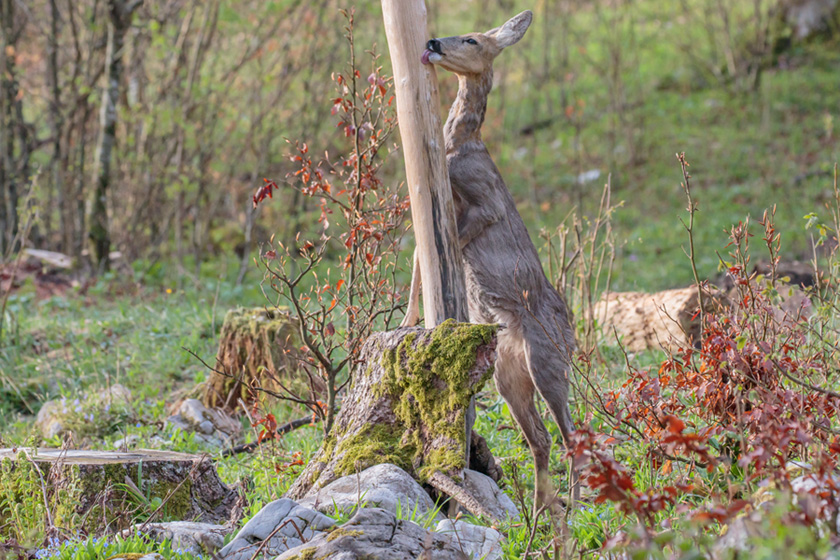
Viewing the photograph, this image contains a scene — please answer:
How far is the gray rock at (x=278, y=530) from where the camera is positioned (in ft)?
9.42

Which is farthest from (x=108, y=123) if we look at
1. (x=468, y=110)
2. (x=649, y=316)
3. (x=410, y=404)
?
(x=410, y=404)

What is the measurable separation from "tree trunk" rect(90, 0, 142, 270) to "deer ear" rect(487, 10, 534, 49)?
6837 mm

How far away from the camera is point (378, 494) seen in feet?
10.6

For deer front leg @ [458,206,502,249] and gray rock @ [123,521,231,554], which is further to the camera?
deer front leg @ [458,206,502,249]

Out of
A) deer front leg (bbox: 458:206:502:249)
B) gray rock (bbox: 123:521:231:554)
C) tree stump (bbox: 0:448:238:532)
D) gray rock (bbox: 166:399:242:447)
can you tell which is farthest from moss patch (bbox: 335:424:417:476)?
gray rock (bbox: 166:399:242:447)

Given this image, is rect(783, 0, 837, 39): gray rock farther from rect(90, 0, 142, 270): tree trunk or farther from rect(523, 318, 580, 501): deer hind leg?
rect(523, 318, 580, 501): deer hind leg

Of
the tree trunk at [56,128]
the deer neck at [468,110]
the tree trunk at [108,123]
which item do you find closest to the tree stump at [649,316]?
the deer neck at [468,110]

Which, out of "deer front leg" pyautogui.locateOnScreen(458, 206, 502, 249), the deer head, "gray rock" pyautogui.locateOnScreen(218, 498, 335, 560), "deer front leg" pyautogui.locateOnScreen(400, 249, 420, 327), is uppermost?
the deer head

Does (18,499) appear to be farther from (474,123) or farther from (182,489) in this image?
(474,123)

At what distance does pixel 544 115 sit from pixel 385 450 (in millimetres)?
13774

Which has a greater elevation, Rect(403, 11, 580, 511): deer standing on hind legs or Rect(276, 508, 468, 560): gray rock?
Rect(403, 11, 580, 511): deer standing on hind legs

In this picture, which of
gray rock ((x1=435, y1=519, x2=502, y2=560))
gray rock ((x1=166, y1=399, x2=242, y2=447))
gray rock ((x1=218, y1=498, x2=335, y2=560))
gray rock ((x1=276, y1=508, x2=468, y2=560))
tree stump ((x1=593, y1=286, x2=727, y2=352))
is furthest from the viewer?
tree stump ((x1=593, y1=286, x2=727, y2=352))

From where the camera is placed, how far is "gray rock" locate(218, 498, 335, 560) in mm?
2871

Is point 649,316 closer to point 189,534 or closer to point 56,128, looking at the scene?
point 189,534
